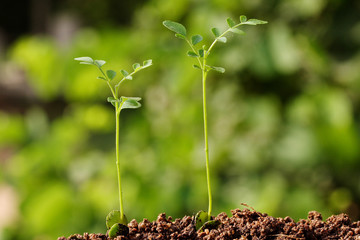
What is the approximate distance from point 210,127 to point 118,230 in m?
1.06

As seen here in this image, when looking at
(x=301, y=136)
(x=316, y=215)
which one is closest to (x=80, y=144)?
(x=301, y=136)

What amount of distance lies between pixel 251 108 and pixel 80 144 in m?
0.48

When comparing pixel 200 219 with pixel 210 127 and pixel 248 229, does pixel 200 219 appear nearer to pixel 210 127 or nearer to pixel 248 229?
pixel 248 229

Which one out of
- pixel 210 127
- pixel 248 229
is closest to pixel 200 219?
pixel 248 229

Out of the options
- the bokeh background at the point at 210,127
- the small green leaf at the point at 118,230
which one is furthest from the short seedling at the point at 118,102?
the bokeh background at the point at 210,127

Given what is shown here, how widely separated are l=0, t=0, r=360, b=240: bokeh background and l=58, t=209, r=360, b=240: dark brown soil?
31.9 inches

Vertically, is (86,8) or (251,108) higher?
(86,8)

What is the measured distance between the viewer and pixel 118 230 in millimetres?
456

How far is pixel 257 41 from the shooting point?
4.60 ft

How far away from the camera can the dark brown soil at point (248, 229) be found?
0.45 metres

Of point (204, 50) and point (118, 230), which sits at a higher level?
point (204, 50)

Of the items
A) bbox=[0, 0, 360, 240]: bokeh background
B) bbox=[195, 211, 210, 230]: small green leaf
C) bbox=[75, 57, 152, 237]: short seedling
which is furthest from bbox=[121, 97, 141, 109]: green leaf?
bbox=[0, 0, 360, 240]: bokeh background

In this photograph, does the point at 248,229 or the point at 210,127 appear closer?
the point at 248,229

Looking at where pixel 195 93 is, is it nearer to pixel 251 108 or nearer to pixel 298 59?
pixel 251 108
